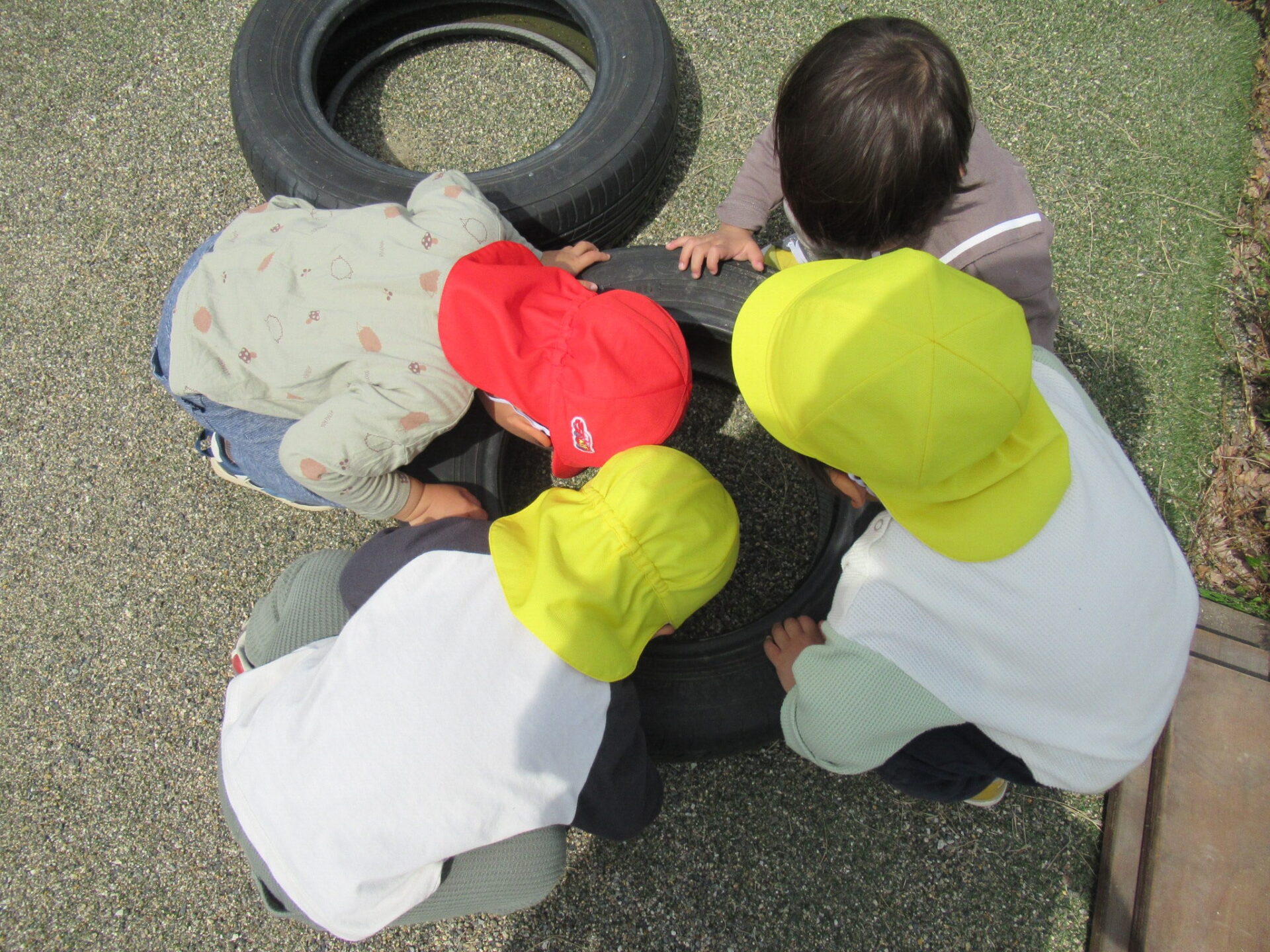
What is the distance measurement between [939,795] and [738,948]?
639mm

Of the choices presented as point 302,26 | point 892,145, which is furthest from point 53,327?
point 892,145

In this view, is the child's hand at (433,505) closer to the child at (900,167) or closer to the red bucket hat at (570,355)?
the red bucket hat at (570,355)

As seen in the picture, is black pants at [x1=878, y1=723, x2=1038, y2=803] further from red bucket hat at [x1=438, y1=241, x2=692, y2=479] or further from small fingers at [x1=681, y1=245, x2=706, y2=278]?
small fingers at [x1=681, y1=245, x2=706, y2=278]

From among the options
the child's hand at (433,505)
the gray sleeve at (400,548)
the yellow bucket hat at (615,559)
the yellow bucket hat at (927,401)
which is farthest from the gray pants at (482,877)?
the yellow bucket hat at (927,401)

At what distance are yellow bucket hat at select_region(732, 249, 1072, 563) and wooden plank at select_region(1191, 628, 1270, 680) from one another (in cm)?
117

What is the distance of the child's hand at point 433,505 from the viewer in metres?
1.75

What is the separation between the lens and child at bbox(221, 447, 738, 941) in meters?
1.23

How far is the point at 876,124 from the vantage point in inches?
54.5

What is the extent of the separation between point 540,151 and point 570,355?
86 centimetres

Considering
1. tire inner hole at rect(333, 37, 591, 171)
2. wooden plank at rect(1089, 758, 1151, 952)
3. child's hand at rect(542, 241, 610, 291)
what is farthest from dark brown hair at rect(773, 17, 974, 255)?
wooden plank at rect(1089, 758, 1151, 952)

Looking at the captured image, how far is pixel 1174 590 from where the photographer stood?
1.29 metres

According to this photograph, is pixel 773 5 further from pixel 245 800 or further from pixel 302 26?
pixel 245 800

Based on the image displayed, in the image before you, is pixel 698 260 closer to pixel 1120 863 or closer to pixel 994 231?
pixel 994 231

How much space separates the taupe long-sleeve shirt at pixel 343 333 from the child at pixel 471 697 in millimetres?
327
